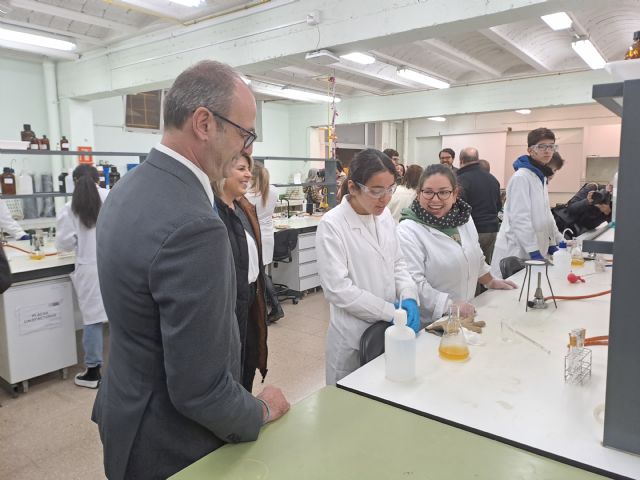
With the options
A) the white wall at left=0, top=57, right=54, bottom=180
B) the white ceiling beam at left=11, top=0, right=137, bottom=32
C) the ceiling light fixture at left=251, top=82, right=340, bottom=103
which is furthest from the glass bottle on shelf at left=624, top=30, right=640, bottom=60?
the ceiling light fixture at left=251, top=82, right=340, bottom=103

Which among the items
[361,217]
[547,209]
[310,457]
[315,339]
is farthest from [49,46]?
[310,457]

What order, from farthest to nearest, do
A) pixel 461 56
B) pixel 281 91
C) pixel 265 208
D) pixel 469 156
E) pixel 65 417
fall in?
1. pixel 281 91
2. pixel 461 56
3. pixel 469 156
4. pixel 265 208
5. pixel 65 417

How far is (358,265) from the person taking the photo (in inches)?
69.8

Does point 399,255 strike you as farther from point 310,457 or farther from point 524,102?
point 524,102

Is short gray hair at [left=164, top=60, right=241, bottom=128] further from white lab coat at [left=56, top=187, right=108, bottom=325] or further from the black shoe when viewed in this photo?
the black shoe

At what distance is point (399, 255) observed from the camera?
1.92m

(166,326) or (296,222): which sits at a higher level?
(166,326)

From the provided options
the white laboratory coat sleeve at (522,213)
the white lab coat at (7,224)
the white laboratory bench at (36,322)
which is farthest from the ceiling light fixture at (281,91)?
the white laboratory bench at (36,322)

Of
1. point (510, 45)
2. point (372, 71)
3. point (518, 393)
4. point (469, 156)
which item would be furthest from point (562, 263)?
point (372, 71)

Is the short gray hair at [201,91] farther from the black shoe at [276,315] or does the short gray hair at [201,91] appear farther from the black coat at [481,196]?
the black coat at [481,196]

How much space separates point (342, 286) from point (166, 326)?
0.93 meters

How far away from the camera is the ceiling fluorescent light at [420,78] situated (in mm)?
6184

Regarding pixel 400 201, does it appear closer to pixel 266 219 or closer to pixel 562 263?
pixel 266 219

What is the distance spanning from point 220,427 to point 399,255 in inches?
46.9
